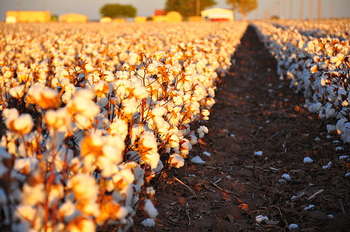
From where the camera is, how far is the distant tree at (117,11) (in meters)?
84.8

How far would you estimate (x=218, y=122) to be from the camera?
5270mm

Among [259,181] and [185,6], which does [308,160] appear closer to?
[259,181]

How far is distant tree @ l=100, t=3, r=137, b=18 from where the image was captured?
84.8 m

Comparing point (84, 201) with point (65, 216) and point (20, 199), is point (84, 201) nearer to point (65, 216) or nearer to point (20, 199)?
point (65, 216)

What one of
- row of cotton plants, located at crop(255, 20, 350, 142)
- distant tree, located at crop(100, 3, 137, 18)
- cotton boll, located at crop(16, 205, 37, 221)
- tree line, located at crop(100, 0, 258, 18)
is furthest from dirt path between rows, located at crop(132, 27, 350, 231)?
distant tree, located at crop(100, 3, 137, 18)

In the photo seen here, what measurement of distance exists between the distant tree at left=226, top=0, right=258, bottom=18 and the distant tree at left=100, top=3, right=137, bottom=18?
23.7 meters

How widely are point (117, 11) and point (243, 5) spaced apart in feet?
98.4

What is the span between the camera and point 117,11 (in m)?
84.8

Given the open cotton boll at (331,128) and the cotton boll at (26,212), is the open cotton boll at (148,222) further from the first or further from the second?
the open cotton boll at (331,128)

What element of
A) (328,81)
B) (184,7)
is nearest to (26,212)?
(328,81)

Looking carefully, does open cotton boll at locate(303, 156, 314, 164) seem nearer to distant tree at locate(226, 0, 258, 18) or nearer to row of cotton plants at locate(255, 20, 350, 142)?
row of cotton plants at locate(255, 20, 350, 142)

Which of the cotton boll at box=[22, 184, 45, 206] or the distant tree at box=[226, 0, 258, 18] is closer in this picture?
the cotton boll at box=[22, 184, 45, 206]

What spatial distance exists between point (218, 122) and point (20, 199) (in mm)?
4011

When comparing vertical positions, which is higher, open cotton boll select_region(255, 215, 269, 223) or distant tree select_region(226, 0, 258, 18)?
distant tree select_region(226, 0, 258, 18)
